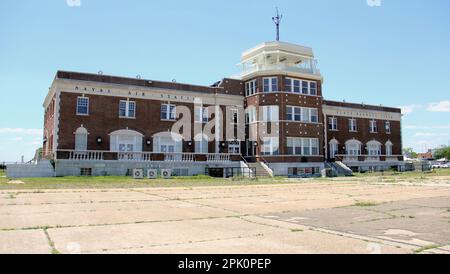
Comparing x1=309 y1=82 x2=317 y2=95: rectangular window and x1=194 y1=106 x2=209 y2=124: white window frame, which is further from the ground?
x1=309 y1=82 x2=317 y2=95: rectangular window

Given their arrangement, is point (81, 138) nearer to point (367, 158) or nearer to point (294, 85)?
point (294, 85)

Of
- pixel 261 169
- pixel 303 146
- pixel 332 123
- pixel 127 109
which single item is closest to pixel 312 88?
pixel 303 146

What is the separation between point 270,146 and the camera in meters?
41.1

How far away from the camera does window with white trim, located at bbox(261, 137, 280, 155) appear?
4084 cm

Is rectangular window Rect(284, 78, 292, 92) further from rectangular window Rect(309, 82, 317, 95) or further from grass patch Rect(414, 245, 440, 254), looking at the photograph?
grass patch Rect(414, 245, 440, 254)

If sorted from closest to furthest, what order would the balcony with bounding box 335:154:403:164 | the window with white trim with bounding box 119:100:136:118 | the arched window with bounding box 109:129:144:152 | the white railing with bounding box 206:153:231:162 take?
1. the arched window with bounding box 109:129:144:152
2. the window with white trim with bounding box 119:100:136:118
3. the white railing with bounding box 206:153:231:162
4. the balcony with bounding box 335:154:403:164

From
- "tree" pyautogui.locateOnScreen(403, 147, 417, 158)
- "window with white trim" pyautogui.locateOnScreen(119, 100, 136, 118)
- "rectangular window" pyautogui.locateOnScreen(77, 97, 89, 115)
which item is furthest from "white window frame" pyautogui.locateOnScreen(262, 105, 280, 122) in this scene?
"tree" pyautogui.locateOnScreen(403, 147, 417, 158)

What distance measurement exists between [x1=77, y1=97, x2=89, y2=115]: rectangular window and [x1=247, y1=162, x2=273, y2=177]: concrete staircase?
17.1m

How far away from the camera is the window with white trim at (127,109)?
121 feet

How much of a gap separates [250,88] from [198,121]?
750 centimetres

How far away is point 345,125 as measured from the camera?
5288cm

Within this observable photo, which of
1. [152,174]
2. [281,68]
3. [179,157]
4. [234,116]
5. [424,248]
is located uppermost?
[281,68]
